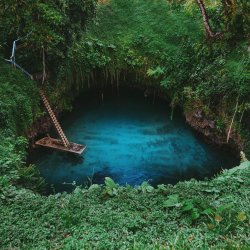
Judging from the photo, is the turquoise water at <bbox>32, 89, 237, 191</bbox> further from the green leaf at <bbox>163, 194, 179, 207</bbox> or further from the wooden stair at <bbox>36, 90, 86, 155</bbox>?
the green leaf at <bbox>163, 194, 179, 207</bbox>

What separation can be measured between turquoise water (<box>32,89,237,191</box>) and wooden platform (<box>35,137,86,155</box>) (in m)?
0.27

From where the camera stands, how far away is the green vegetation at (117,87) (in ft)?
21.0

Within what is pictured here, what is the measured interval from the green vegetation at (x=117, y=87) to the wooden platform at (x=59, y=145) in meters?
0.97

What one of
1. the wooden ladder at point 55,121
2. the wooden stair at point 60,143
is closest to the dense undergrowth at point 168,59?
the wooden ladder at point 55,121

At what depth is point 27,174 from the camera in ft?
33.4

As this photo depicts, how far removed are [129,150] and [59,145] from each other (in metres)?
2.77

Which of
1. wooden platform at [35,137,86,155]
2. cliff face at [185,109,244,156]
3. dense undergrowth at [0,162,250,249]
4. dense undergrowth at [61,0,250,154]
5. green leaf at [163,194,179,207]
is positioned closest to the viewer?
dense undergrowth at [0,162,250,249]

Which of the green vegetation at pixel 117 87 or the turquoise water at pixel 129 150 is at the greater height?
the green vegetation at pixel 117 87

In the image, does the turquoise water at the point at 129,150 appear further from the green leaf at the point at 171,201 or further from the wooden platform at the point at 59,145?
the green leaf at the point at 171,201

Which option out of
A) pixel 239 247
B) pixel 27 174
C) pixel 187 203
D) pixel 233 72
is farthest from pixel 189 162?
pixel 239 247

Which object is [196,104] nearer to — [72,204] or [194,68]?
[194,68]

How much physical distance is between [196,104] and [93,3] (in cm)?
600

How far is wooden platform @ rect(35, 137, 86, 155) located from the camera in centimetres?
1426

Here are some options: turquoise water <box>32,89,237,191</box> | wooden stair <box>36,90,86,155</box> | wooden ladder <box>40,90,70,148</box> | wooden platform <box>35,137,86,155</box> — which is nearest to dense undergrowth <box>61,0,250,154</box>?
turquoise water <box>32,89,237,191</box>
